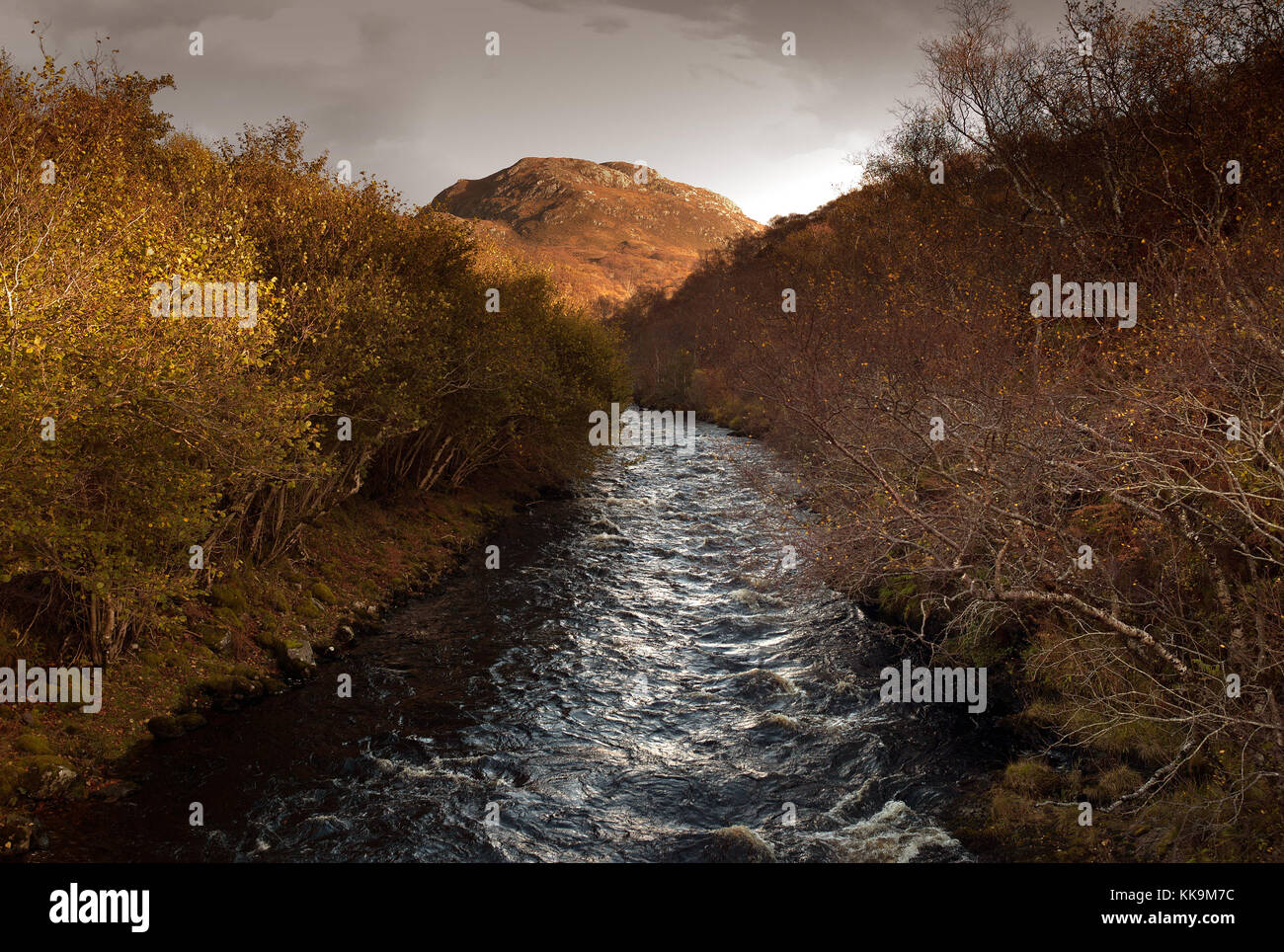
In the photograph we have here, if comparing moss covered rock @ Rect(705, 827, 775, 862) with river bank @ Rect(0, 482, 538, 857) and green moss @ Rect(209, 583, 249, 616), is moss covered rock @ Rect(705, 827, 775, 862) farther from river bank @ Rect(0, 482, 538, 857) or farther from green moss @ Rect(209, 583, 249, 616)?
green moss @ Rect(209, 583, 249, 616)

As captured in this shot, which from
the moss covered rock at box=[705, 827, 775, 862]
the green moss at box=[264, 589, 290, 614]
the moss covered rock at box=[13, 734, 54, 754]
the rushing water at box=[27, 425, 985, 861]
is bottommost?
the moss covered rock at box=[705, 827, 775, 862]

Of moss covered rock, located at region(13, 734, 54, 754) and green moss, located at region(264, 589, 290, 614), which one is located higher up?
green moss, located at region(264, 589, 290, 614)

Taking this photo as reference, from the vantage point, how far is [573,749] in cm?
1527

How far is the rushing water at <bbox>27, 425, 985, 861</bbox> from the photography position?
39.5 ft

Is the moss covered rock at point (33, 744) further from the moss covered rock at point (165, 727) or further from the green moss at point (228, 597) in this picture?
the green moss at point (228, 597)

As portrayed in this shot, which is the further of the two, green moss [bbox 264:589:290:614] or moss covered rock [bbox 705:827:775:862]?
green moss [bbox 264:589:290:614]

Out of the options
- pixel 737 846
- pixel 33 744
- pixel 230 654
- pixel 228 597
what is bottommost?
pixel 737 846

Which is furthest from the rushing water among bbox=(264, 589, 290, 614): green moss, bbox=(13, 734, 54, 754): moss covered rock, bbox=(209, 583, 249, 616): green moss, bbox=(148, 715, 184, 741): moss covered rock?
bbox=(209, 583, 249, 616): green moss

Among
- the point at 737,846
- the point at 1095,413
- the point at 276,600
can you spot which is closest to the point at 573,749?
the point at 737,846

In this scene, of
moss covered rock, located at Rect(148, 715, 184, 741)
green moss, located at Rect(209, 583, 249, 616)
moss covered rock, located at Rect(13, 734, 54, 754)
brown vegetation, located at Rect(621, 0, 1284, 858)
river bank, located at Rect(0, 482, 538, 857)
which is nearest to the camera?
brown vegetation, located at Rect(621, 0, 1284, 858)

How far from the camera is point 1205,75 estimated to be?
77.2ft

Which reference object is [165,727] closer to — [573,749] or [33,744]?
[33,744]

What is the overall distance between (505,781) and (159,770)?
20.6 feet
